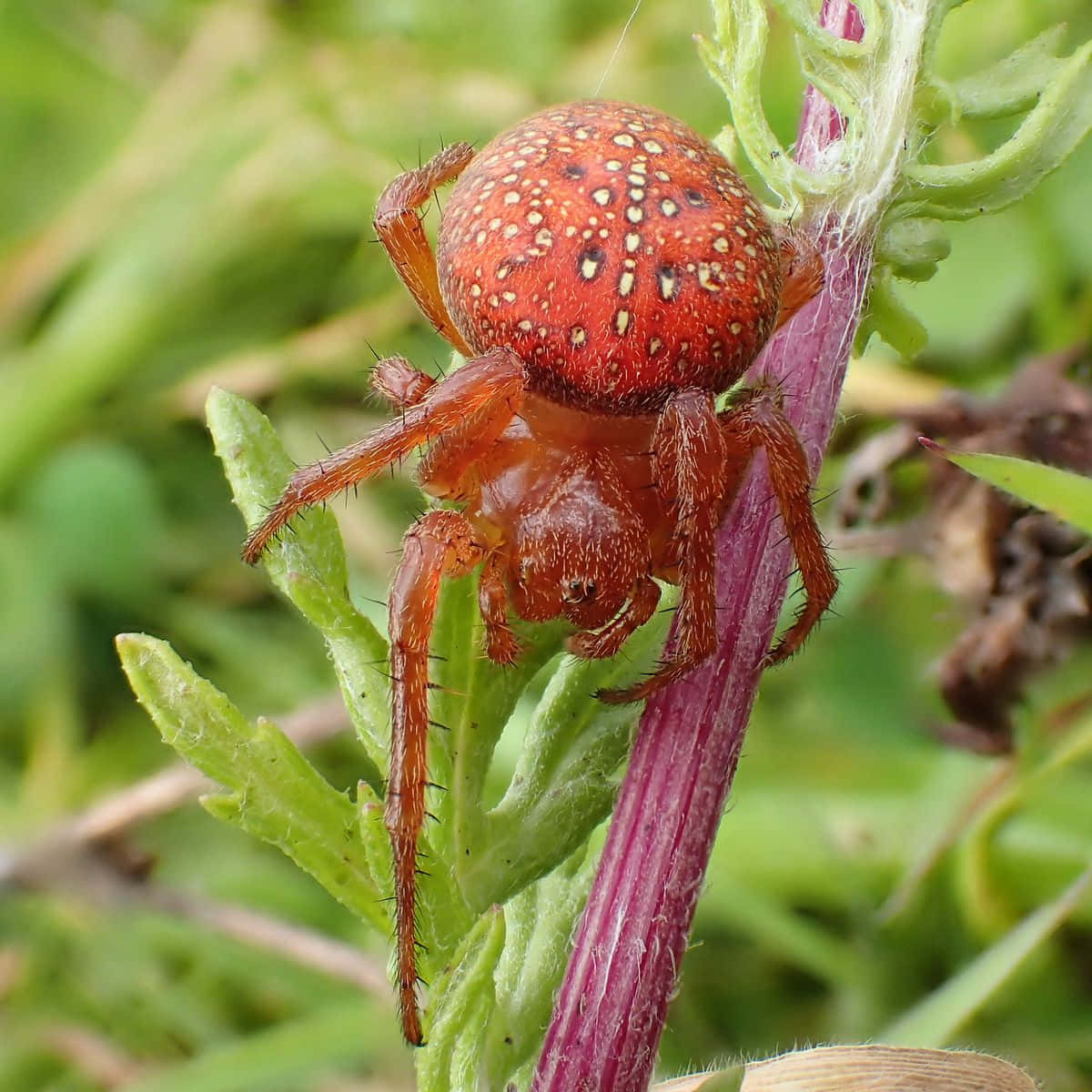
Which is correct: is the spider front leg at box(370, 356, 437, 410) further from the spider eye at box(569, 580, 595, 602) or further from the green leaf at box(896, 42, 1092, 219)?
the green leaf at box(896, 42, 1092, 219)

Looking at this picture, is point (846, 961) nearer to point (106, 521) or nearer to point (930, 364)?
point (930, 364)

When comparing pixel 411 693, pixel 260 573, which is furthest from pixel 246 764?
pixel 260 573

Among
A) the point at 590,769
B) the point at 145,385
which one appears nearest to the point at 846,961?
the point at 590,769

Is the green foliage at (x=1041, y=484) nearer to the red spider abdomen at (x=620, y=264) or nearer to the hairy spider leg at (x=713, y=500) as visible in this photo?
the hairy spider leg at (x=713, y=500)

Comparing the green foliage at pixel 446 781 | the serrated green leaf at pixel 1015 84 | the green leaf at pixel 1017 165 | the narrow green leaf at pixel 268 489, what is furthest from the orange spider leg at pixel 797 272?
the narrow green leaf at pixel 268 489

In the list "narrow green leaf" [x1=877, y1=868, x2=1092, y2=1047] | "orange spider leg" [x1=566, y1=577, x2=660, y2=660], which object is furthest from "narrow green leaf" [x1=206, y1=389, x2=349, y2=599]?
"narrow green leaf" [x1=877, y1=868, x2=1092, y2=1047]

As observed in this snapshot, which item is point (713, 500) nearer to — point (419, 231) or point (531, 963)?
point (531, 963)
